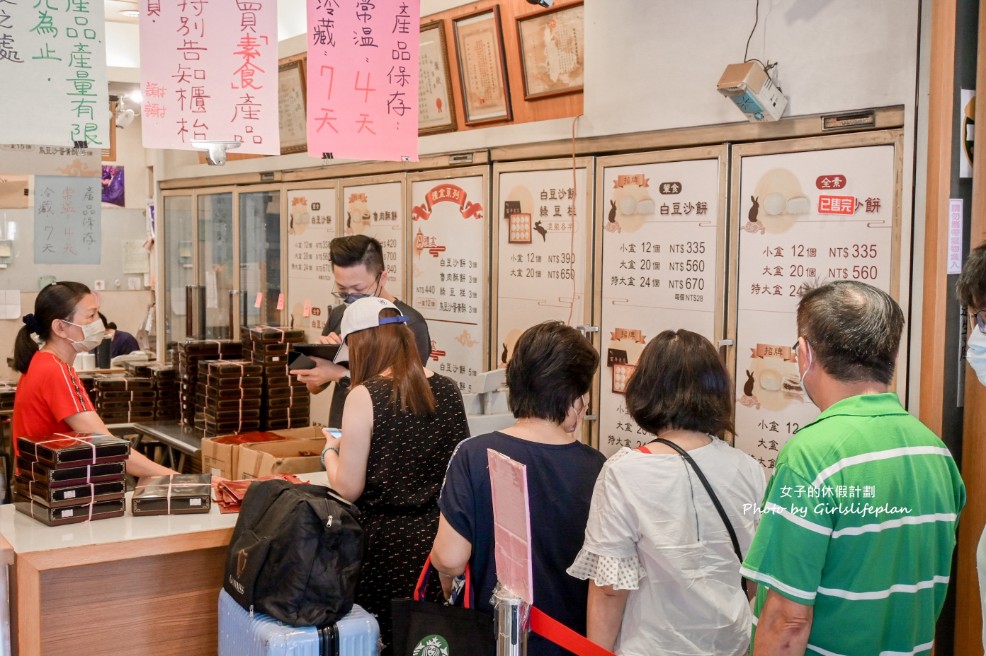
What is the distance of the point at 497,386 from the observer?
14.9 feet

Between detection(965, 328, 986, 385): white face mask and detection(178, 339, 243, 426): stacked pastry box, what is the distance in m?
5.33

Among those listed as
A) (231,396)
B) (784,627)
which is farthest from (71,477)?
(231,396)

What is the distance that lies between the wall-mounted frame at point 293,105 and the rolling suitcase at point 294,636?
4.57 m

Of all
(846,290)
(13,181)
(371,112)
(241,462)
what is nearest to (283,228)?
(13,181)

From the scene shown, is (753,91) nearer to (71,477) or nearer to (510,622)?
(510,622)

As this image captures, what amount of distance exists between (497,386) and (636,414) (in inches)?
90.5

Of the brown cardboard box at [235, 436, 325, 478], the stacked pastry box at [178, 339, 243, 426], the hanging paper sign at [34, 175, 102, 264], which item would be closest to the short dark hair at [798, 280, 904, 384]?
the brown cardboard box at [235, 436, 325, 478]

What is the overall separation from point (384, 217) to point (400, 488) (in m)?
3.27

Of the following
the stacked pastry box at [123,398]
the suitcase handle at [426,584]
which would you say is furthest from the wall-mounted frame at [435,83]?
the suitcase handle at [426,584]

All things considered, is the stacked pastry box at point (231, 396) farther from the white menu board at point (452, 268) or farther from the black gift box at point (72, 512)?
the black gift box at point (72, 512)

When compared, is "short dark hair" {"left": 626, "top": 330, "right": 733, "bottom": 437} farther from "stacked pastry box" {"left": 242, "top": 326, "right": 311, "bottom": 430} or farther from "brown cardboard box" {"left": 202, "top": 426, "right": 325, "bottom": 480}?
"stacked pastry box" {"left": 242, "top": 326, "right": 311, "bottom": 430}

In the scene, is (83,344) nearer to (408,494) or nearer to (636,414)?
(408,494)

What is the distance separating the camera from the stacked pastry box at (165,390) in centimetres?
677

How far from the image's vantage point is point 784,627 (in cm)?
179
